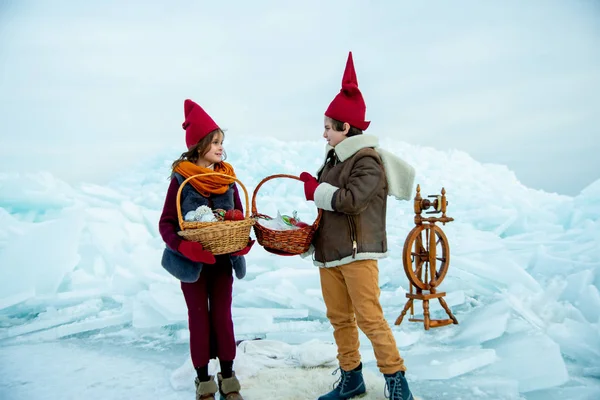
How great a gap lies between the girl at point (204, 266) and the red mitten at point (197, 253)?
0.11 meters

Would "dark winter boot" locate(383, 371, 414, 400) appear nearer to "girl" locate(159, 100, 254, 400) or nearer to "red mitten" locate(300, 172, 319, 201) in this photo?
"girl" locate(159, 100, 254, 400)

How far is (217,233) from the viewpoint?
1.86m

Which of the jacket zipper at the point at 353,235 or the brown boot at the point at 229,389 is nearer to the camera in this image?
the jacket zipper at the point at 353,235

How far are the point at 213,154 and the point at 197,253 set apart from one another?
463 mm

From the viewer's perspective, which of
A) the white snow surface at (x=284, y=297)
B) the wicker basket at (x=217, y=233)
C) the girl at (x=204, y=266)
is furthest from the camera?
the white snow surface at (x=284, y=297)

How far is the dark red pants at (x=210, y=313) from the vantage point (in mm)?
2086

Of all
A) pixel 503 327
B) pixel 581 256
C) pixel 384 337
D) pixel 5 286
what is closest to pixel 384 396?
pixel 384 337

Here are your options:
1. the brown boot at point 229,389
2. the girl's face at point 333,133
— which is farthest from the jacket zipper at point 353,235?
the brown boot at point 229,389

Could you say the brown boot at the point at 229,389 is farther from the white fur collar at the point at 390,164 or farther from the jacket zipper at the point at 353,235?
the white fur collar at the point at 390,164

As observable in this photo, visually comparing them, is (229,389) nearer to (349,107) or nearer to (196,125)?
(196,125)

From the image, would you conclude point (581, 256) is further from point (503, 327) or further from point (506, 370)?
point (506, 370)

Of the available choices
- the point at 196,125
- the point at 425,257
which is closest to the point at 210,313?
the point at 196,125

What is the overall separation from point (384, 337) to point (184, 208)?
0.94m

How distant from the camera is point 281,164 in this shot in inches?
241
